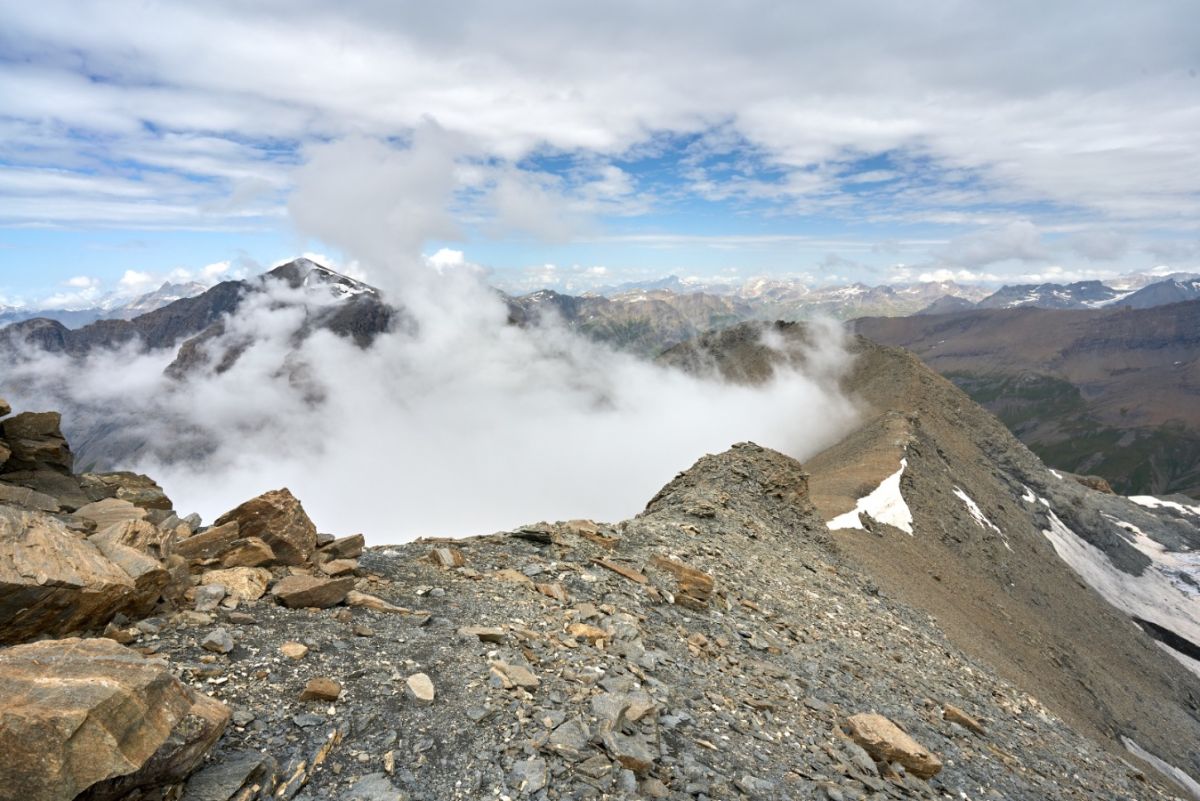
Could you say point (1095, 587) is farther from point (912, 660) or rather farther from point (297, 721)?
point (297, 721)

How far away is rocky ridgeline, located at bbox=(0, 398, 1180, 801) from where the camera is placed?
7922mm

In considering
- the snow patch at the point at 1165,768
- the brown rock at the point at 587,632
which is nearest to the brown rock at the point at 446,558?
the brown rock at the point at 587,632

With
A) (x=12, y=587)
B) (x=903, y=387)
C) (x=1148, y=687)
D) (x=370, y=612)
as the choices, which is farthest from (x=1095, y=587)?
(x=12, y=587)

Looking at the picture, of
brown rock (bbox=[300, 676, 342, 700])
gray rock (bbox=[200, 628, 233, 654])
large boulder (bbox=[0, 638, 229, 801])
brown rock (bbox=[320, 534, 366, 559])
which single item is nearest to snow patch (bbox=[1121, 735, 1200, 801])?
brown rock (bbox=[320, 534, 366, 559])

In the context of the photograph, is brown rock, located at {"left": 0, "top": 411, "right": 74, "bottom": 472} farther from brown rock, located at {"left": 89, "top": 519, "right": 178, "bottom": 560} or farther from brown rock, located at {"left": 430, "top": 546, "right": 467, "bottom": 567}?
brown rock, located at {"left": 430, "top": 546, "right": 467, "bottom": 567}

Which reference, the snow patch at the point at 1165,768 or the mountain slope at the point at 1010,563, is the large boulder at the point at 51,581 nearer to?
the mountain slope at the point at 1010,563

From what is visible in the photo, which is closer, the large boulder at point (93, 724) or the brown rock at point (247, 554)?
the large boulder at point (93, 724)

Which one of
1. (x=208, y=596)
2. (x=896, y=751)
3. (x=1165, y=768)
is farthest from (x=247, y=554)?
(x=1165, y=768)

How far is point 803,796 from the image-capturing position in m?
12.1

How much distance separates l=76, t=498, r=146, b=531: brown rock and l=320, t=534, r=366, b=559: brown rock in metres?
4.41

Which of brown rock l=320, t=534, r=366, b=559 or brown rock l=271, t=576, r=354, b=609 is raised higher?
brown rock l=271, t=576, r=354, b=609

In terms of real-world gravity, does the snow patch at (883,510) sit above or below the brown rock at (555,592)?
below

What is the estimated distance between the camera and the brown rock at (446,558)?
1830cm

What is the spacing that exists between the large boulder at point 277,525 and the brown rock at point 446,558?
3750 mm
